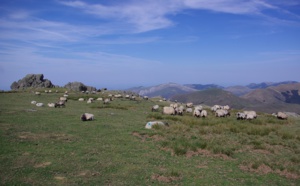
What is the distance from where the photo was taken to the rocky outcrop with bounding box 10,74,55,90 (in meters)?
93.4

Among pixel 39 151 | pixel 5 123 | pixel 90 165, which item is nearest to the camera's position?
pixel 90 165

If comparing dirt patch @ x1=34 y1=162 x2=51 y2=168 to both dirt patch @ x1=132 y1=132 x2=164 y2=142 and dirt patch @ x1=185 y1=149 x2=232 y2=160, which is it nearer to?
dirt patch @ x1=132 y1=132 x2=164 y2=142

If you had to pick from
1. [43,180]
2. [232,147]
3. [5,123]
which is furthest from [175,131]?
[5,123]

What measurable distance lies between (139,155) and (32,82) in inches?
3524

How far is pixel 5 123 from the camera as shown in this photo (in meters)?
22.5

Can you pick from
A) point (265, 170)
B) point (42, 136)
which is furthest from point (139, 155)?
point (42, 136)

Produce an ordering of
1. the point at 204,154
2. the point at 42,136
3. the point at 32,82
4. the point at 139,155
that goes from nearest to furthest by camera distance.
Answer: the point at 139,155
the point at 204,154
the point at 42,136
the point at 32,82

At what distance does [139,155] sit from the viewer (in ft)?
53.7

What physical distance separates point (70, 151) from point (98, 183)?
490 cm

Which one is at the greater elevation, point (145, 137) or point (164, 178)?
point (145, 137)

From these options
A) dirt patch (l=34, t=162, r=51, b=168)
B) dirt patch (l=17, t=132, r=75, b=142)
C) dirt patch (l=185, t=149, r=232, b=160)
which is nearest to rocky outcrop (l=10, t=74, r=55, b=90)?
dirt patch (l=17, t=132, r=75, b=142)

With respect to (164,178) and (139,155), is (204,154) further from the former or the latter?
(164,178)

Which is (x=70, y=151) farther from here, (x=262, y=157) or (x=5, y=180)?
(x=262, y=157)

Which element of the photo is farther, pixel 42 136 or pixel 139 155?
pixel 42 136
